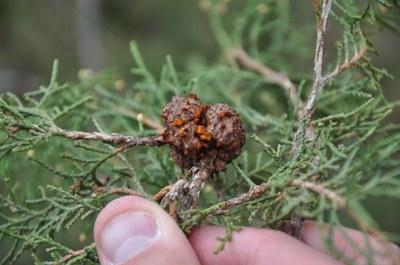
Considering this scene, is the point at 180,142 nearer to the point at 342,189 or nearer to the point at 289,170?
the point at 289,170

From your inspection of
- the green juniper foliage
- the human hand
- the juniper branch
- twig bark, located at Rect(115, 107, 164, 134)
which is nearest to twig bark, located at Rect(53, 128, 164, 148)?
the green juniper foliage

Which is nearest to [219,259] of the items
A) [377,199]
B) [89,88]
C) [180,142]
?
[180,142]

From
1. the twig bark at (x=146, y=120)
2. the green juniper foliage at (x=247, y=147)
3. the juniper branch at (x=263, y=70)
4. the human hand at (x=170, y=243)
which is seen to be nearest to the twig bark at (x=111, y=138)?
the green juniper foliage at (x=247, y=147)

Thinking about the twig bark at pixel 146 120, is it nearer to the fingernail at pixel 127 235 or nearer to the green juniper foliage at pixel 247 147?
the green juniper foliage at pixel 247 147

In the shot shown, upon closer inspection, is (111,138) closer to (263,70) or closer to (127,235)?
(127,235)

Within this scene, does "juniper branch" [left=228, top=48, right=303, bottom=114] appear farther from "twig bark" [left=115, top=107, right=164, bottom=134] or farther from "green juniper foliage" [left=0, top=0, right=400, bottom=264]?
"twig bark" [left=115, top=107, right=164, bottom=134]

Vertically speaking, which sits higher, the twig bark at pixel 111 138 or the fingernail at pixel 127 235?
the twig bark at pixel 111 138
